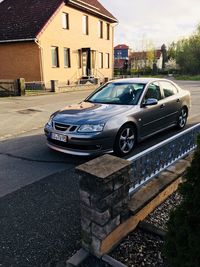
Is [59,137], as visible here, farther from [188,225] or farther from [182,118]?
[182,118]

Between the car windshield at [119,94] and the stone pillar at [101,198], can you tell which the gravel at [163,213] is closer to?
A: the stone pillar at [101,198]

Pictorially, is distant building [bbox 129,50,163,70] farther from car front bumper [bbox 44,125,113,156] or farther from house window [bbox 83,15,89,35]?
car front bumper [bbox 44,125,113,156]

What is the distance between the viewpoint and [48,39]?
22.0 metres

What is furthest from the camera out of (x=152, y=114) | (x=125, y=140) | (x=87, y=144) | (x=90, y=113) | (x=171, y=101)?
(x=171, y=101)

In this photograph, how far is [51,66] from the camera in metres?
22.9

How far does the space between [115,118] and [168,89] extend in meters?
2.59

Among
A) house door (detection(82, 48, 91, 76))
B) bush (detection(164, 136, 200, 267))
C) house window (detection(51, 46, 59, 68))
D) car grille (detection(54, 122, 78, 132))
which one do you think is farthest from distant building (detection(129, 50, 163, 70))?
bush (detection(164, 136, 200, 267))

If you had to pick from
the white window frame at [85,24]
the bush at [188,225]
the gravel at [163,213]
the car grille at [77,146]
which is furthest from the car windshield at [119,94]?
the white window frame at [85,24]

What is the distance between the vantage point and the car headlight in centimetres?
496

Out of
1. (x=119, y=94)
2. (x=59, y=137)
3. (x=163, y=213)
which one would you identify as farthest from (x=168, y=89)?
(x=163, y=213)

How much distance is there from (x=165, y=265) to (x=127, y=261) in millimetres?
349

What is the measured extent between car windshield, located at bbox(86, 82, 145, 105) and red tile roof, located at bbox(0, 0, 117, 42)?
16155 mm

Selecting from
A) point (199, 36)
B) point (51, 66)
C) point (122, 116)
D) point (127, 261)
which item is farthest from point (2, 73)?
point (199, 36)

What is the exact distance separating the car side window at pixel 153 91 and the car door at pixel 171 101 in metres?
0.25
